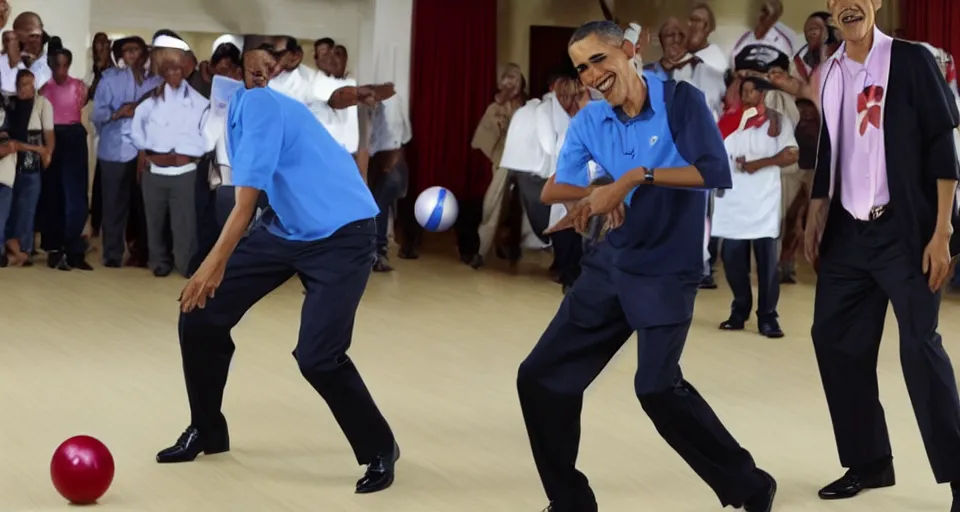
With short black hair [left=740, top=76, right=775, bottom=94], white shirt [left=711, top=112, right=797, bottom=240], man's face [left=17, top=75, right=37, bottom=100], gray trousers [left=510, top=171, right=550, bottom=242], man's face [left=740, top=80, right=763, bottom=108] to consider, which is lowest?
gray trousers [left=510, top=171, right=550, bottom=242]

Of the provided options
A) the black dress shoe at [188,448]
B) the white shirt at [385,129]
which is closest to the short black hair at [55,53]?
Result: the white shirt at [385,129]

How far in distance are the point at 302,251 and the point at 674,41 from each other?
5222 millimetres

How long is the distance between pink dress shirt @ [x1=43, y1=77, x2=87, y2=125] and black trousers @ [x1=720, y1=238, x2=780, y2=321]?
4.49 m

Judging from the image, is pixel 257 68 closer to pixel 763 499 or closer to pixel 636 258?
pixel 636 258

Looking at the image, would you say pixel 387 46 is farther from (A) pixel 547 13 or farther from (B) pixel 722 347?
(B) pixel 722 347

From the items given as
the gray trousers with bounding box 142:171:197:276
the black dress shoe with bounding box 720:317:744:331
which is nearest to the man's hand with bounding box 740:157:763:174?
the black dress shoe with bounding box 720:317:744:331

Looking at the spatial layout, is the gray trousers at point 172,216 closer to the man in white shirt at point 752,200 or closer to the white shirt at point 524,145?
the white shirt at point 524,145

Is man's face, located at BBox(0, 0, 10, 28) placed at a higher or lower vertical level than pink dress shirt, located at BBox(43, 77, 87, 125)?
higher

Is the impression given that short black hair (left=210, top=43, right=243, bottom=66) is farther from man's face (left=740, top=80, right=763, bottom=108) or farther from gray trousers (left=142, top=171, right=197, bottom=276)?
man's face (left=740, top=80, right=763, bottom=108)

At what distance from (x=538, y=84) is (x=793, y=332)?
Result: 5457 mm

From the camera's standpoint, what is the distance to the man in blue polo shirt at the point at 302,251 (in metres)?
4.24

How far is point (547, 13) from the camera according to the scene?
41.7 ft

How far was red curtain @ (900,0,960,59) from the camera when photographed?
35.9 ft

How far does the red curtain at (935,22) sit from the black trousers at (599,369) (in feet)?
25.8
